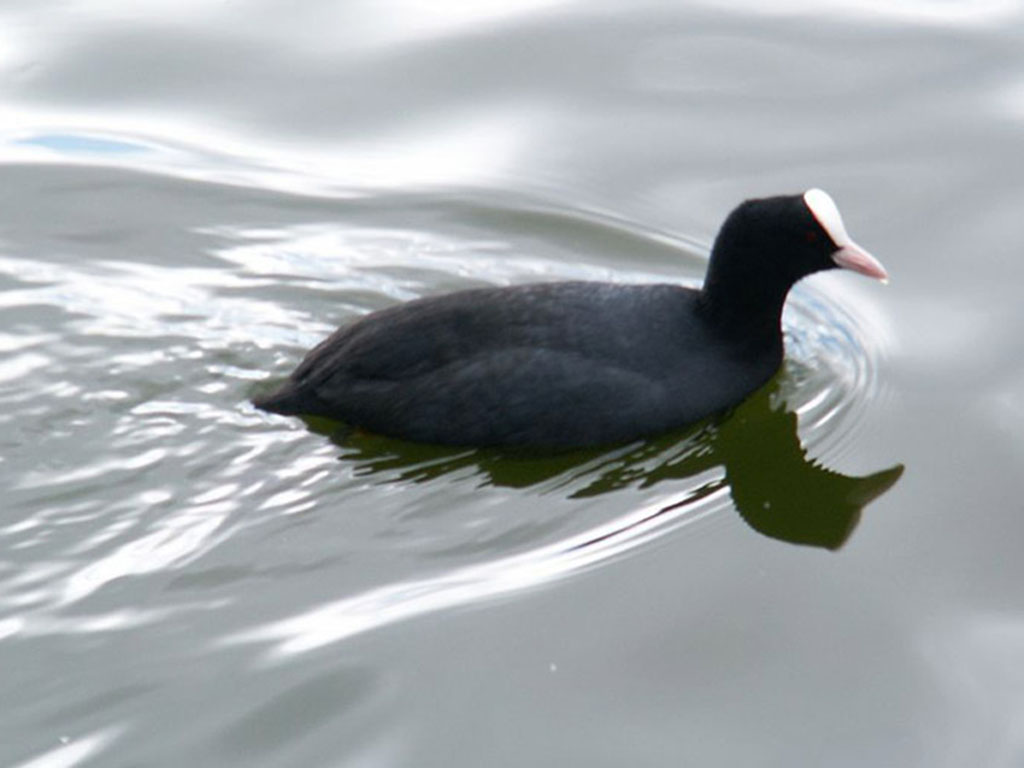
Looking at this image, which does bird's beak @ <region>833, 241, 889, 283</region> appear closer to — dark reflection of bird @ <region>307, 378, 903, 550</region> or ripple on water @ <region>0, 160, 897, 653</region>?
ripple on water @ <region>0, 160, 897, 653</region>

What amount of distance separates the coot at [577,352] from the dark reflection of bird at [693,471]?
64mm

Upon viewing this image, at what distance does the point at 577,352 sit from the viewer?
6.46 m

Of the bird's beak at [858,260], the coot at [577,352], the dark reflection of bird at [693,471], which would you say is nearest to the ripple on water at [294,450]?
the dark reflection of bird at [693,471]

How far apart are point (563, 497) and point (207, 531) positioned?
1171 millimetres

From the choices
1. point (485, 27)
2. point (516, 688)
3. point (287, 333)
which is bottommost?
point (516, 688)

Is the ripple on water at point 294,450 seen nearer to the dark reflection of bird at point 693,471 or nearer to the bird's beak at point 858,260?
the dark reflection of bird at point 693,471

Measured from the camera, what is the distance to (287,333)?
7.27 metres

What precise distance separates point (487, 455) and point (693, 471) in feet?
2.34

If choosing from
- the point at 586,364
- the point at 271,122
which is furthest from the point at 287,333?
the point at 271,122

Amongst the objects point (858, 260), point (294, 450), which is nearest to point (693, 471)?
point (858, 260)

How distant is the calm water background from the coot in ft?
0.43

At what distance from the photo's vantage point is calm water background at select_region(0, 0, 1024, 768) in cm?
534

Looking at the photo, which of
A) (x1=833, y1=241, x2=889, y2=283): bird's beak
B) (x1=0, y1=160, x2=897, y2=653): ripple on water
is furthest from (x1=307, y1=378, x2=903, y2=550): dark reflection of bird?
(x1=833, y1=241, x2=889, y2=283): bird's beak

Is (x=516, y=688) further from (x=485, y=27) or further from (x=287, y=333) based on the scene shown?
(x=485, y=27)
